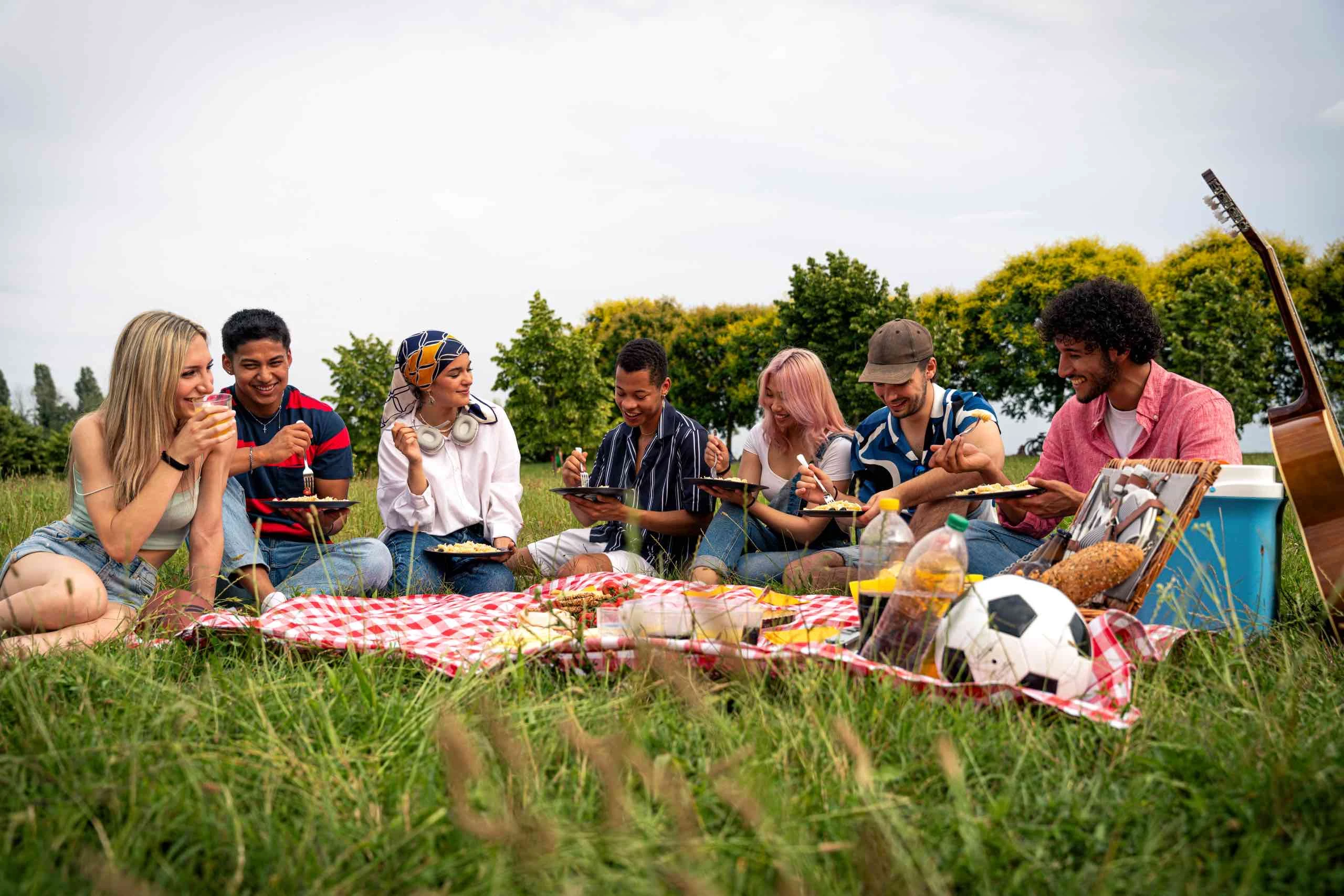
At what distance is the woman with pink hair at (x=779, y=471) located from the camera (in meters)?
5.62

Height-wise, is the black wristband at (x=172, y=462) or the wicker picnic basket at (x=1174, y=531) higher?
the black wristband at (x=172, y=462)

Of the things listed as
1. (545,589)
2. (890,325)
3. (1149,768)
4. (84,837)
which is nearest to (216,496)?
(545,589)

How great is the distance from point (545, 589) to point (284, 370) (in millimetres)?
1983

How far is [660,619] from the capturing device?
333 cm

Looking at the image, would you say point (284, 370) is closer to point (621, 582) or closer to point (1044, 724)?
point (621, 582)

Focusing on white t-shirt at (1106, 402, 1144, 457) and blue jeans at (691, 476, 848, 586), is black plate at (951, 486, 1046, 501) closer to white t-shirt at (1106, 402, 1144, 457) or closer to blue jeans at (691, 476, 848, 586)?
white t-shirt at (1106, 402, 1144, 457)

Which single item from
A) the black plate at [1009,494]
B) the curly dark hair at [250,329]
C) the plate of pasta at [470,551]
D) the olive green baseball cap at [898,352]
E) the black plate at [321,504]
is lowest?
the plate of pasta at [470,551]

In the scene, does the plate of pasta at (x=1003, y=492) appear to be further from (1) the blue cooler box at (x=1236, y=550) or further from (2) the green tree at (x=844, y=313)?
(2) the green tree at (x=844, y=313)

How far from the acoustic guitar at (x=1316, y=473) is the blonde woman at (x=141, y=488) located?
4530 mm

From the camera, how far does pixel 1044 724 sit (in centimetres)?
277

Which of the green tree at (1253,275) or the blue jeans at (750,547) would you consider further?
the green tree at (1253,275)

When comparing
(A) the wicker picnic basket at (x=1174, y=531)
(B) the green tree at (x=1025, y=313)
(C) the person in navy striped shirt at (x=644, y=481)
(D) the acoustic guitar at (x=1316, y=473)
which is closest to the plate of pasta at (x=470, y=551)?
(C) the person in navy striped shirt at (x=644, y=481)

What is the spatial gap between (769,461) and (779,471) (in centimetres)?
10

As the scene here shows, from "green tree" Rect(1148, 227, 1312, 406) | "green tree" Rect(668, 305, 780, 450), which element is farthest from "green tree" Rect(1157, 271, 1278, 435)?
"green tree" Rect(668, 305, 780, 450)
